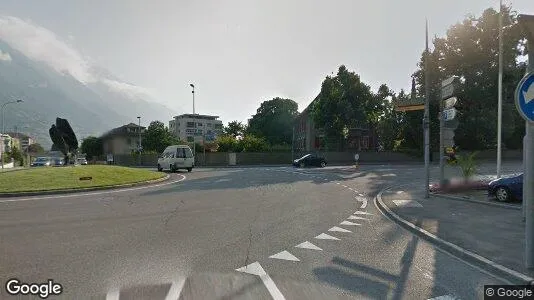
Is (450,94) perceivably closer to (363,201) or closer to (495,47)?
(363,201)

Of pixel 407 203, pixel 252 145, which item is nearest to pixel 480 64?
pixel 252 145

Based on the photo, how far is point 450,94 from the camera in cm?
1248

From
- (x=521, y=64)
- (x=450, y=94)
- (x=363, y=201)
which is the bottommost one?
(x=363, y=201)

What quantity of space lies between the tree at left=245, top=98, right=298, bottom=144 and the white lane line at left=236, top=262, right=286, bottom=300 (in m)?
74.0

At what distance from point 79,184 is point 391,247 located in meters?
14.1

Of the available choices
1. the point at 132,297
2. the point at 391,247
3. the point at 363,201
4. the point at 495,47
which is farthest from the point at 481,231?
the point at 495,47

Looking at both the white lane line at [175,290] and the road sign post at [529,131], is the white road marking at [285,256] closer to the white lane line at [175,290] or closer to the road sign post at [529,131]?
the white lane line at [175,290]

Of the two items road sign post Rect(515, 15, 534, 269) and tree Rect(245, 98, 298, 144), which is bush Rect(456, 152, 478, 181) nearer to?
road sign post Rect(515, 15, 534, 269)

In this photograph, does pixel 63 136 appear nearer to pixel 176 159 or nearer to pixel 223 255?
pixel 176 159

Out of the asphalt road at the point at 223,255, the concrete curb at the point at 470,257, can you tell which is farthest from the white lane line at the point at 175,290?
the concrete curb at the point at 470,257

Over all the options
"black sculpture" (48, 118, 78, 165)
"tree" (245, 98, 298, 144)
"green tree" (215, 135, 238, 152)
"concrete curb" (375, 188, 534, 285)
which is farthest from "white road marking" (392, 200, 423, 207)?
"tree" (245, 98, 298, 144)

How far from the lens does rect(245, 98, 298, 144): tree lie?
80688 mm

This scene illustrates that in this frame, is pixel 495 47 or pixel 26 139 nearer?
pixel 495 47

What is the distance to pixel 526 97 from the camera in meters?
4.90
